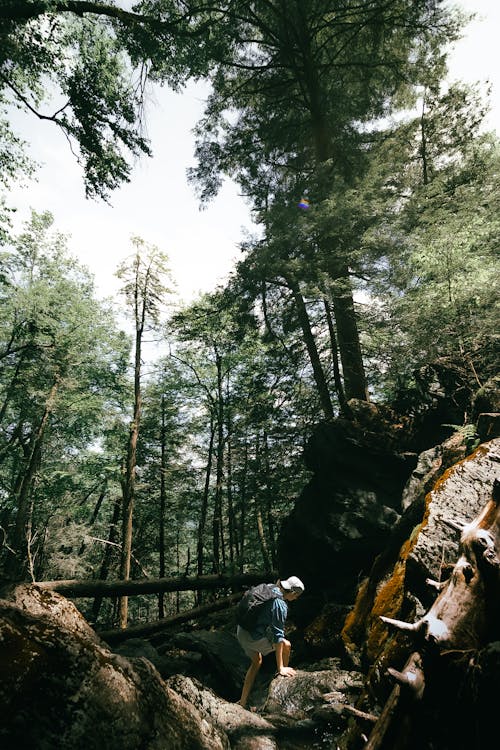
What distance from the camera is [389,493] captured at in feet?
30.3

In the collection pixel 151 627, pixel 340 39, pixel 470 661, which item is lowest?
pixel 151 627

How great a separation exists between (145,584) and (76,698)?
30.2ft

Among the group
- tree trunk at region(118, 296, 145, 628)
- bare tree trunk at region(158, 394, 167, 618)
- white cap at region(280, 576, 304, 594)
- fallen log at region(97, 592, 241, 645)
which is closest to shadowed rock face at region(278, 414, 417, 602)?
fallen log at region(97, 592, 241, 645)

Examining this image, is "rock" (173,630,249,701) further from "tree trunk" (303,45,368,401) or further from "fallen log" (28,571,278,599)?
"tree trunk" (303,45,368,401)

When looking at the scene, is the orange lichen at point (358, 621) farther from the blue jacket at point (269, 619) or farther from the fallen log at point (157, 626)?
the fallen log at point (157, 626)

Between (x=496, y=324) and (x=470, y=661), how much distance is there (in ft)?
22.1

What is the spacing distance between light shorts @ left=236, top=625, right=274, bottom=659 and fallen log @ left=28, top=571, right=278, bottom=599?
5.17 metres

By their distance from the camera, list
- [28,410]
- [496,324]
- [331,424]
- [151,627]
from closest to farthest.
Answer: [496,324] < [151,627] < [331,424] < [28,410]

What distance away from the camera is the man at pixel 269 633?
4.85 meters

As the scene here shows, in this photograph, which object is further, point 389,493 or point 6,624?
point 389,493

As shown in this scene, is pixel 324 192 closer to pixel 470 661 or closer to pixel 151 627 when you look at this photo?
pixel 470 661

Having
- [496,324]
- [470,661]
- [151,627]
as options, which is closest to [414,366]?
[496,324]

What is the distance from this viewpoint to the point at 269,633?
4.99 meters

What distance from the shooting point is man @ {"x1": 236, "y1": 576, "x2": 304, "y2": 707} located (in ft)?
15.9
